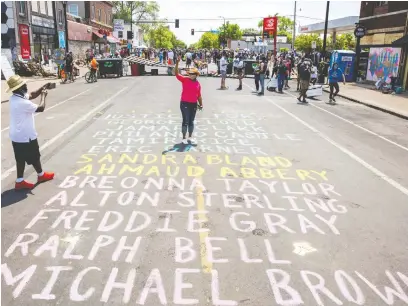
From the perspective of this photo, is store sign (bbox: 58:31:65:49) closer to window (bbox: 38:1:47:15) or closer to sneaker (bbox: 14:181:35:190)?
window (bbox: 38:1:47:15)

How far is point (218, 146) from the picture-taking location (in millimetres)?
9188

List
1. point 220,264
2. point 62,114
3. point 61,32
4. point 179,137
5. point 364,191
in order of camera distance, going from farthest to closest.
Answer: point 61,32
point 62,114
point 179,137
point 364,191
point 220,264

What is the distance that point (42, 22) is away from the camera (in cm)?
3450

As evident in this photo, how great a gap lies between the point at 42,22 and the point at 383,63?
27400 millimetres

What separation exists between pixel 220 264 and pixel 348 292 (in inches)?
49.3

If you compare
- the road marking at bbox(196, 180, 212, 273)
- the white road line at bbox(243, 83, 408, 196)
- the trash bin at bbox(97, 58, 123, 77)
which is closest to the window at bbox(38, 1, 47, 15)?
the trash bin at bbox(97, 58, 123, 77)

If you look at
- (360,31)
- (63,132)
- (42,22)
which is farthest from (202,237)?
(42,22)

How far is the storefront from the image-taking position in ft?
108

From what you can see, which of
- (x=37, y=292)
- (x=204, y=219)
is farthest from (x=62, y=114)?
(x=37, y=292)

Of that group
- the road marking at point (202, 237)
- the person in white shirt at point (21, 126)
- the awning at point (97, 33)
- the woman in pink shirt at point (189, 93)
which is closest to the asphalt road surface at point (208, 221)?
the road marking at point (202, 237)

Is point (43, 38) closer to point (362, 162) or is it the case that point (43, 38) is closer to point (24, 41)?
point (24, 41)

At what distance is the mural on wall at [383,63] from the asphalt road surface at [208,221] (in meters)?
16.0

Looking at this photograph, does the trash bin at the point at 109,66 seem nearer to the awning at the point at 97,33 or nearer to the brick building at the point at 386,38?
the brick building at the point at 386,38

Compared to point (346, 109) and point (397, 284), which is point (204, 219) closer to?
point (397, 284)
